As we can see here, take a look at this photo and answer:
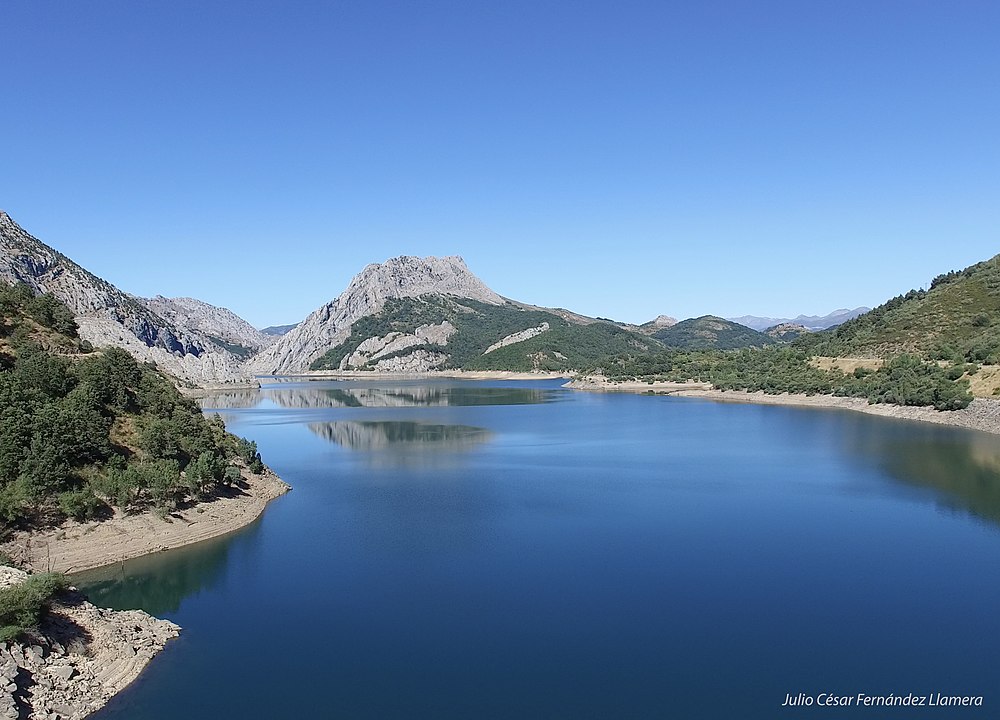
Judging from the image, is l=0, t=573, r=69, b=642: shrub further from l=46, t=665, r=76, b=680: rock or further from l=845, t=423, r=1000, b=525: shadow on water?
l=845, t=423, r=1000, b=525: shadow on water

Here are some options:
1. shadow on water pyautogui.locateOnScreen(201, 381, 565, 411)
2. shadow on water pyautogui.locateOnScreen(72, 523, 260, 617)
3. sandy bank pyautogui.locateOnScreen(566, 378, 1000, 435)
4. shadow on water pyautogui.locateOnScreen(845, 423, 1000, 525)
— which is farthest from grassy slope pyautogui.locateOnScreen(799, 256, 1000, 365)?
shadow on water pyautogui.locateOnScreen(72, 523, 260, 617)

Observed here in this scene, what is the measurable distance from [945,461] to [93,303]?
142 meters

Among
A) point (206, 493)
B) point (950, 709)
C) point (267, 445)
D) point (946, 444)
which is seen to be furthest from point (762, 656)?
point (267, 445)

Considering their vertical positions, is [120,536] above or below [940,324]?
below

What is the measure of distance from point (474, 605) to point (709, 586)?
27.8 ft

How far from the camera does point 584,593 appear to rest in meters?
24.8

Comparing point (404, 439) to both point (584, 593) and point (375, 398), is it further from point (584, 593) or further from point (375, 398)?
point (375, 398)

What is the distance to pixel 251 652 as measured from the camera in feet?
66.9

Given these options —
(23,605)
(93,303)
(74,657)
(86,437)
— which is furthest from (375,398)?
(23,605)

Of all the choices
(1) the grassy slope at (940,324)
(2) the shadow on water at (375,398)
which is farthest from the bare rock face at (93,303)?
(1) the grassy slope at (940,324)

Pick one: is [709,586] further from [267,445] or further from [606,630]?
[267,445]

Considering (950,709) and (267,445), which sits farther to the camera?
(267,445)

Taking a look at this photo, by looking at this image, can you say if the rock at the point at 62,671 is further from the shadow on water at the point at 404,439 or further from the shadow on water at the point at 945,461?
the shadow on water at the point at 945,461

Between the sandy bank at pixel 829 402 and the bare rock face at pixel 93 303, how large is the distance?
265 ft
